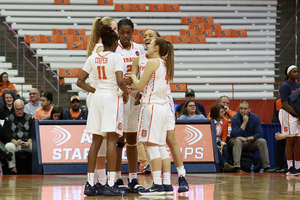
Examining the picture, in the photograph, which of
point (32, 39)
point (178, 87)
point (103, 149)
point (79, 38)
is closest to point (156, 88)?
point (103, 149)

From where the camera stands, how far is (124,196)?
14.6ft

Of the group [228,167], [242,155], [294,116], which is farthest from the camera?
[242,155]

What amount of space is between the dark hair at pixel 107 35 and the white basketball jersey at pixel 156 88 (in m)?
0.60

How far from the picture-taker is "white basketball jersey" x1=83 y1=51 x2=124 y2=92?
14.7 feet

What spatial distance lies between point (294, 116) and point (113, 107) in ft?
13.9

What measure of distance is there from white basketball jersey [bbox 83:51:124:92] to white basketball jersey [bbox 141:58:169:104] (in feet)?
1.21

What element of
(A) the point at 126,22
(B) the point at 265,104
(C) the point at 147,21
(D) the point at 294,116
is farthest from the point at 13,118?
(C) the point at 147,21

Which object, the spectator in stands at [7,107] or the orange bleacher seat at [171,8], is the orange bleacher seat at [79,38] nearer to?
the orange bleacher seat at [171,8]

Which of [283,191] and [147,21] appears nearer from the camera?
[283,191]

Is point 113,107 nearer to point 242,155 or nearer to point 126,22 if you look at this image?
point 126,22

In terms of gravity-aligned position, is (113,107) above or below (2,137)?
above

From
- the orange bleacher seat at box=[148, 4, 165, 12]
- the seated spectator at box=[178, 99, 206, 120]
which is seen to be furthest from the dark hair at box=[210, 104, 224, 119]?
the orange bleacher seat at box=[148, 4, 165, 12]

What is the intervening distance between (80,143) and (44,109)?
1895 mm

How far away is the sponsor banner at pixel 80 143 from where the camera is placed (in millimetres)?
7551
